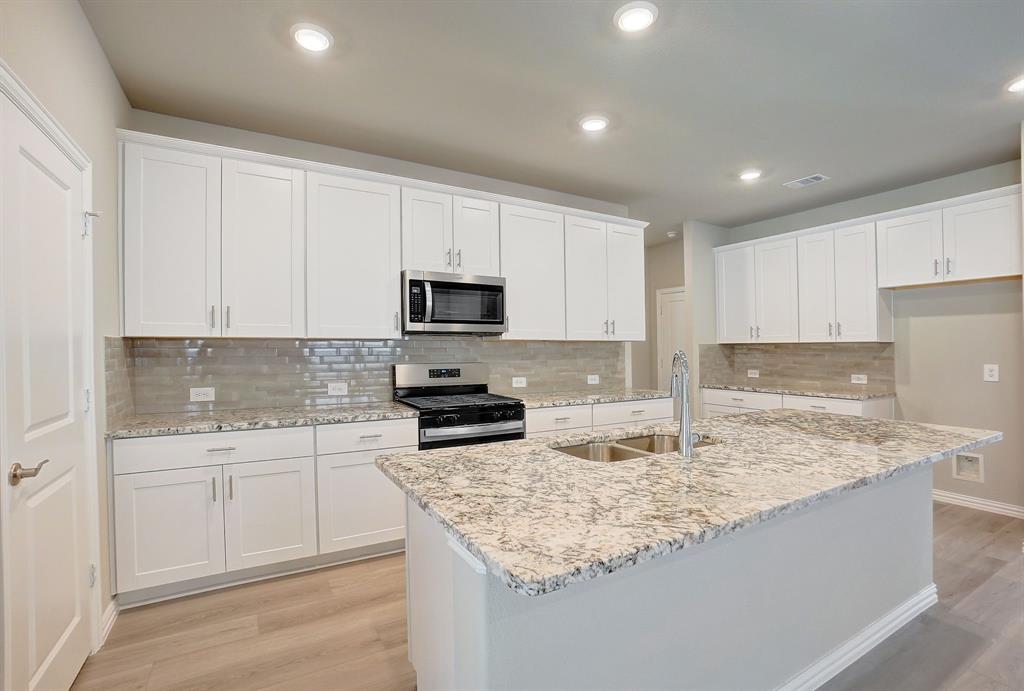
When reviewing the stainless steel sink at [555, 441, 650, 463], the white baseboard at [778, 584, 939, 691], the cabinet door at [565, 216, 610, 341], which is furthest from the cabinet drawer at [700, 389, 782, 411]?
the stainless steel sink at [555, 441, 650, 463]

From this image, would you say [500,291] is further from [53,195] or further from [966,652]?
[966,652]

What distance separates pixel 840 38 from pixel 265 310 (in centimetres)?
317

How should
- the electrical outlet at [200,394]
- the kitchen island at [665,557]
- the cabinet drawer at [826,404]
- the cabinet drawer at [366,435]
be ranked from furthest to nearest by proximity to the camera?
the cabinet drawer at [826,404]
the electrical outlet at [200,394]
the cabinet drawer at [366,435]
the kitchen island at [665,557]

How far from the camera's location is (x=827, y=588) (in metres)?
1.79

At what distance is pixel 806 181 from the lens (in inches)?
161

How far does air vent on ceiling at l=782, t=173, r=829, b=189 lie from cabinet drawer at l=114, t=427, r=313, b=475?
4113 millimetres

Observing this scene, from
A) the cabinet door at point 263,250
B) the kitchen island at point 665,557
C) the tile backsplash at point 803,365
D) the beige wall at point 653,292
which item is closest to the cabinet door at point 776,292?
the tile backsplash at point 803,365

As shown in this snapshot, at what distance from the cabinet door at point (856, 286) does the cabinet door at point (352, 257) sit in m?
3.83

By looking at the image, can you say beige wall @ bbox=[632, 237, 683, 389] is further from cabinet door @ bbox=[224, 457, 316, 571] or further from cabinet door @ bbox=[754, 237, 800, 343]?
cabinet door @ bbox=[224, 457, 316, 571]

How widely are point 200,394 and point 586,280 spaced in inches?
111

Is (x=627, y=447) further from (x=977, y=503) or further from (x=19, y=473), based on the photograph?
(x=977, y=503)

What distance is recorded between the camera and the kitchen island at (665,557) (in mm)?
1066

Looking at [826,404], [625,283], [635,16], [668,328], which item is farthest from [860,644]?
[668,328]

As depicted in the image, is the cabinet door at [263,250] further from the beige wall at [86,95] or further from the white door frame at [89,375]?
the white door frame at [89,375]
